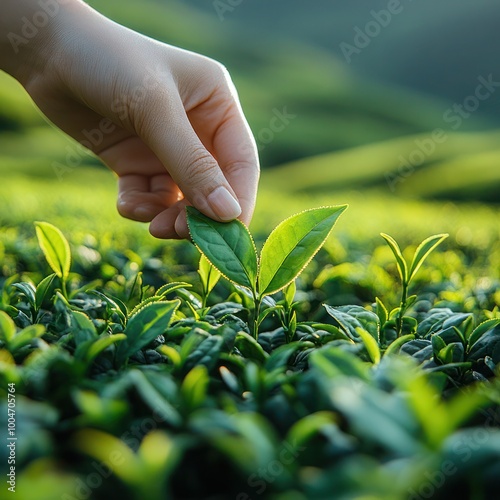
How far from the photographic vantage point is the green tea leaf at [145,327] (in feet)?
3.40

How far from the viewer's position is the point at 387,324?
1333 millimetres

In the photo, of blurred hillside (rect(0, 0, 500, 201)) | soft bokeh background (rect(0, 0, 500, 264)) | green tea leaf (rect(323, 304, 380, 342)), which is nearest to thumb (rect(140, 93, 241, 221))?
green tea leaf (rect(323, 304, 380, 342))

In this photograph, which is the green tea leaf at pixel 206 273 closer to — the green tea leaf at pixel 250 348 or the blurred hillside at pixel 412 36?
the green tea leaf at pixel 250 348

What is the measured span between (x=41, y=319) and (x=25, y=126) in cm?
1529

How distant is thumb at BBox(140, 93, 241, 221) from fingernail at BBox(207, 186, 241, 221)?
1.6 inches

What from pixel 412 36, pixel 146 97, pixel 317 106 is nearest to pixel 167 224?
pixel 146 97

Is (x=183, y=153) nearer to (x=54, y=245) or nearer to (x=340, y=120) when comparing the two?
(x=54, y=245)

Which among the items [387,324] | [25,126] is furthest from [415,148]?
[387,324]

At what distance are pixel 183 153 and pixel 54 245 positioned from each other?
0.50m

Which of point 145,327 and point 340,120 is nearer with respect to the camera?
point 145,327

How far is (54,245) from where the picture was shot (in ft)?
4.56

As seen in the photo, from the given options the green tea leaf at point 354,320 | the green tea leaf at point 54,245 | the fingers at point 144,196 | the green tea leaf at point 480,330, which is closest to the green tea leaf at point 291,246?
the green tea leaf at point 354,320

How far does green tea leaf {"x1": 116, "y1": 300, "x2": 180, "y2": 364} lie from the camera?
1037 mm

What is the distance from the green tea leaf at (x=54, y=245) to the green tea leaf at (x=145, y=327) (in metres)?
0.39
